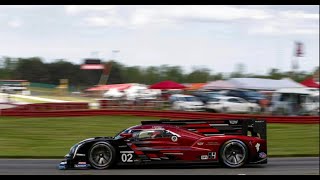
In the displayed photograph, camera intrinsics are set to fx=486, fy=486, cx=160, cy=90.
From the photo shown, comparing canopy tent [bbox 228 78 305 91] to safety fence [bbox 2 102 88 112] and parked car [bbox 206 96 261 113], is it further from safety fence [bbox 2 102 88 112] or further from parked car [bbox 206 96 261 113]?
safety fence [bbox 2 102 88 112]

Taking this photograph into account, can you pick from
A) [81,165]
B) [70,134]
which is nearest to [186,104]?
[70,134]

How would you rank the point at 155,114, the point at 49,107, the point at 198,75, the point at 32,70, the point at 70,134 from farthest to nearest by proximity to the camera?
1. the point at 198,75
2. the point at 32,70
3. the point at 49,107
4. the point at 155,114
5. the point at 70,134

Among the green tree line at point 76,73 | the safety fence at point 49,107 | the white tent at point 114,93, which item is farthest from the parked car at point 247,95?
the green tree line at point 76,73

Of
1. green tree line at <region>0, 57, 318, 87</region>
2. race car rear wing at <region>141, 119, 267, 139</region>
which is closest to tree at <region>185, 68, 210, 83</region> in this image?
green tree line at <region>0, 57, 318, 87</region>

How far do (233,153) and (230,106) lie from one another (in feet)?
62.5

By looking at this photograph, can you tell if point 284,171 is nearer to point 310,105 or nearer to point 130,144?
point 130,144

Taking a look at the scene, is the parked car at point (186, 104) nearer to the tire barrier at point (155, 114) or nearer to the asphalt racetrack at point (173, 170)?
the tire barrier at point (155, 114)

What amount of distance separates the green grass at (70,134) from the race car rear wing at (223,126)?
3737mm

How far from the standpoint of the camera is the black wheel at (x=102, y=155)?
11.1 m

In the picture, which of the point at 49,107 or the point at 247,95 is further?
the point at 247,95

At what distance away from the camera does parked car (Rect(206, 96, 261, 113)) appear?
29953 millimetres

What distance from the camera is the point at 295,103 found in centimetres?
2920

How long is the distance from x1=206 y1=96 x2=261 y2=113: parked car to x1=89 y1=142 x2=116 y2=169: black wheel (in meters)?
19.3

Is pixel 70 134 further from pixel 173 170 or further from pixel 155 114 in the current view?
pixel 173 170
